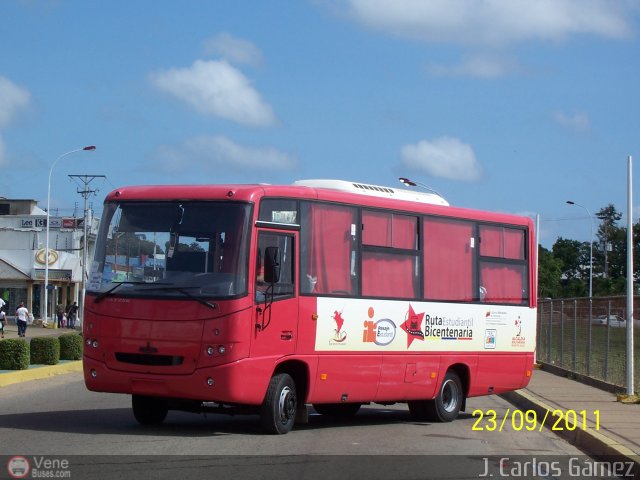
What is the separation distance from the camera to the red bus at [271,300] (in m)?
12.1

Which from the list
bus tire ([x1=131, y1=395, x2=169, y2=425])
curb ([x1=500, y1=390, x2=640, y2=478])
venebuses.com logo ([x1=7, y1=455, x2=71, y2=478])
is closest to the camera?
venebuses.com logo ([x1=7, y1=455, x2=71, y2=478])

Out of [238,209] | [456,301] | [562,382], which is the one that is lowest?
[562,382]

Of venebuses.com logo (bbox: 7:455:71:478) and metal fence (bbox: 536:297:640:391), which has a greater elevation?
metal fence (bbox: 536:297:640:391)

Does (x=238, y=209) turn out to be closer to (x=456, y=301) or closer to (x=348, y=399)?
(x=348, y=399)

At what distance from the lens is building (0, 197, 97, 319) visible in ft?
236

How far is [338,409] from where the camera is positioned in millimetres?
16031

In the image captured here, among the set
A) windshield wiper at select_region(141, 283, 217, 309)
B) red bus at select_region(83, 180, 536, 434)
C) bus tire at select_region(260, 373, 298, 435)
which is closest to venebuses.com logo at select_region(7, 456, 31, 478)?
red bus at select_region(83, 180, 536, 434)

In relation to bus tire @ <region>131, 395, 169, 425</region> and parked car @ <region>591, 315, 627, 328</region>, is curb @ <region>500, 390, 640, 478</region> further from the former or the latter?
parked car @ <region>591, 315, 627, 328</region>

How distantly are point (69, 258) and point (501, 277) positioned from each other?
64.4m

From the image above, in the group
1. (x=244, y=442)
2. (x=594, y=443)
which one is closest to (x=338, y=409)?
(x=244, y=442)

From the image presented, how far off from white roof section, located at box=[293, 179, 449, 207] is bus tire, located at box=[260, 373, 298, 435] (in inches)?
118

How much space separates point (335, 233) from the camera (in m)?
13.6

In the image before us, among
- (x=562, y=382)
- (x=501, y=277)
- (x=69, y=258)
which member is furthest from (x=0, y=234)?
(x=501, y=277)

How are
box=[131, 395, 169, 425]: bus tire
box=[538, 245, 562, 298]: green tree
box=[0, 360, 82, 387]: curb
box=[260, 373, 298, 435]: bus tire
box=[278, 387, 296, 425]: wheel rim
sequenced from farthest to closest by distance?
box=[538, 245, 562, 298]: green tree, box=[0, 360, 82, 387]: curb, box=[131, 395, 169, 425]: bus tire, box=[278, 387, 296, 425]: wheel rim, box=[260, 373, 298, 435]: bus tire
